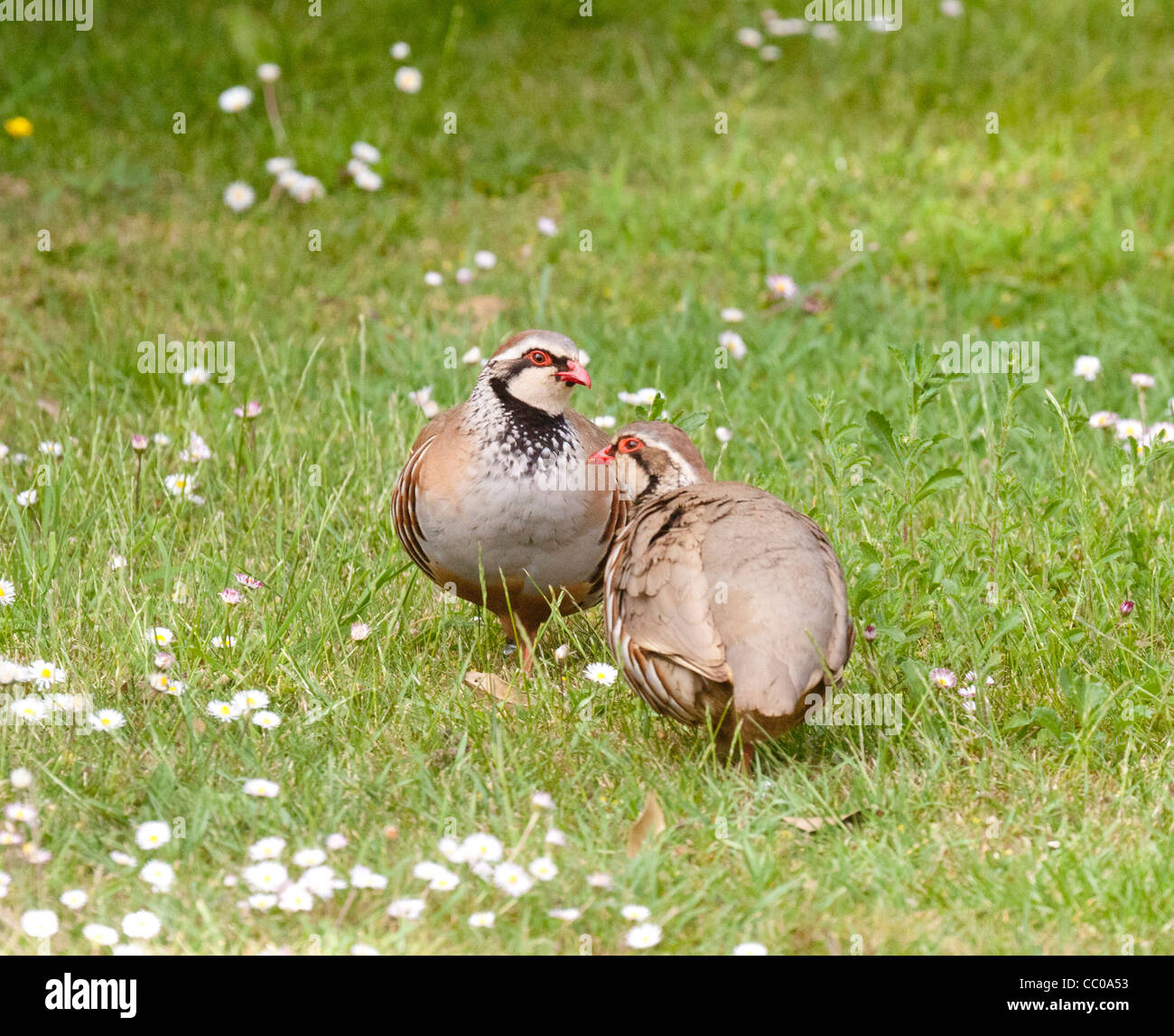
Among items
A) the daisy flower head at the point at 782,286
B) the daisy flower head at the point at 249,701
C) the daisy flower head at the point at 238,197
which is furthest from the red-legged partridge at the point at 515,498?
the daisy flower head at the point at 238,197

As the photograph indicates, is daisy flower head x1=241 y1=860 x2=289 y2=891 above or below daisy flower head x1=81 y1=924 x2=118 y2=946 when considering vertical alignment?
above

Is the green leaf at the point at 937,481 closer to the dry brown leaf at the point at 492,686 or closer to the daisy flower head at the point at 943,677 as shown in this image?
the daisy flower head at the point at 943,677

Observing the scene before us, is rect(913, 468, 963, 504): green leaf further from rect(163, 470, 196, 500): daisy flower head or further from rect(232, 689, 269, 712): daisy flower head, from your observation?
rect(163, 470, 196, 500): daisy flower head

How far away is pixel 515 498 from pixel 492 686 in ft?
1.68

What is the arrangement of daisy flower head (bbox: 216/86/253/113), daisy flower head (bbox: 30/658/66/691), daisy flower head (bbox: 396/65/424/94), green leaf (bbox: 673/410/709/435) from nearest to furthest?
daisy flower head (bbox: 30/658/66/691) < green leaf (bbox: 673/410/709/435) < daisy flower head (bbox: 216/86/253/113) < daisy flower head (bbox: 396/65/424/94)

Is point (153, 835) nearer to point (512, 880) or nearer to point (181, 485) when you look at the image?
point (512, 880)

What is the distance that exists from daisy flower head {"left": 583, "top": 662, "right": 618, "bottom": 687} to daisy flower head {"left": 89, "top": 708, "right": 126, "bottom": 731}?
1.19 metres

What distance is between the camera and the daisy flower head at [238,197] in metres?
7.47

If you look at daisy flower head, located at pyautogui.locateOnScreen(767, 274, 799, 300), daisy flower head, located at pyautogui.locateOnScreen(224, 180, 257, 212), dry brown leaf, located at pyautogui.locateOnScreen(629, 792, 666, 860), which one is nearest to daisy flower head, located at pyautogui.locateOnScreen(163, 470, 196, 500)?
dry brown leaf, located at pyautogui.locateOnScreen(629, 792, 666, 860)

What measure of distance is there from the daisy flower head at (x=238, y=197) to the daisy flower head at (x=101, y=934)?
5.12 metres

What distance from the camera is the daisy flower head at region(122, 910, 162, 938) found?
9.53 feet

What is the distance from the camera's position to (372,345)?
646cm

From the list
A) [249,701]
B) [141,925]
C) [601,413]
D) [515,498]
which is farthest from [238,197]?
[141,925]

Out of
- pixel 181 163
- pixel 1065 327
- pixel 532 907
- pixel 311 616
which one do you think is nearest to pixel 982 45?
pixel 1065 327
